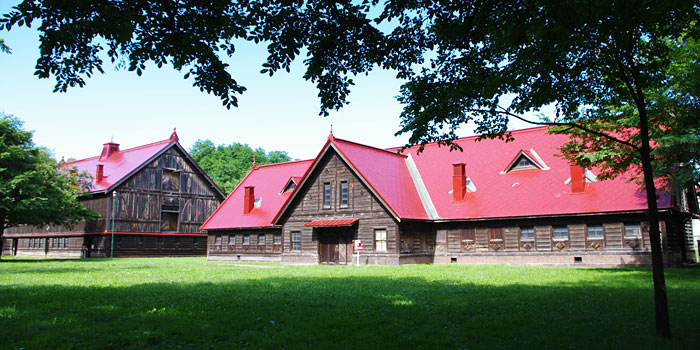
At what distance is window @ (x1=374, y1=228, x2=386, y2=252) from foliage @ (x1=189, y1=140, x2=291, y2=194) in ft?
163

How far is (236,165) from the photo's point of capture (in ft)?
280

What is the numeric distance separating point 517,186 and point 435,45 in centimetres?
2202

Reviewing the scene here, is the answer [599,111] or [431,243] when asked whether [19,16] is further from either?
[431,243]

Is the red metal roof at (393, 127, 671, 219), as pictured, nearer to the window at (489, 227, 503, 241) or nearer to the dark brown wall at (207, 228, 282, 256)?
the window at (489, 227, 503, 241)

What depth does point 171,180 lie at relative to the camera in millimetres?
54938

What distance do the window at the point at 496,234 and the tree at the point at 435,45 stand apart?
63.3 ft

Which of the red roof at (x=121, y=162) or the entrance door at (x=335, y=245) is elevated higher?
the red roof at (x=121, y=162)

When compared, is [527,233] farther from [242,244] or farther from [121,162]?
[121,162]

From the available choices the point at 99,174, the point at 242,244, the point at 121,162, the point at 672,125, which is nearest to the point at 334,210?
the point at 242,244

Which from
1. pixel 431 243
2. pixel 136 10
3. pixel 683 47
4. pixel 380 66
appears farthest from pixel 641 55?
pixel 431 243

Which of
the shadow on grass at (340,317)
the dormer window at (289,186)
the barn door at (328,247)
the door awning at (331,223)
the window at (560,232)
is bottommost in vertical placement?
the shadow on grass at (340,317)

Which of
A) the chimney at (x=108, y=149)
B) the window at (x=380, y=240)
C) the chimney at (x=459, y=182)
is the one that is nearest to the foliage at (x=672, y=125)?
the chimney at (x=459, y=182)

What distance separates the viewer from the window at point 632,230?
2691 centimetres

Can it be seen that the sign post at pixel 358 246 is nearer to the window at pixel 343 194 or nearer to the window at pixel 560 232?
the window at pixel 343 194
